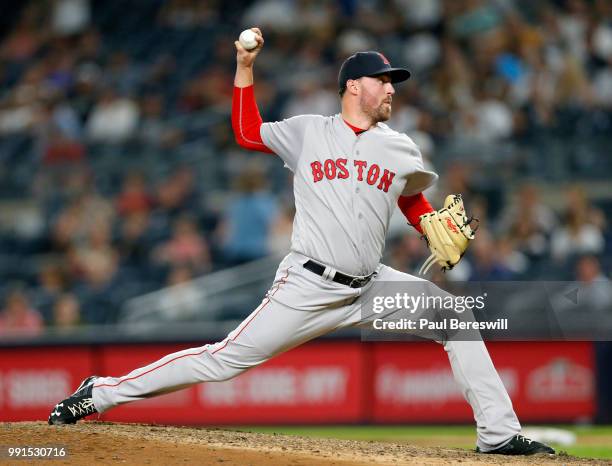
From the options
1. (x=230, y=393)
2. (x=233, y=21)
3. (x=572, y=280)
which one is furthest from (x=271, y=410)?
(x=233, y=21)

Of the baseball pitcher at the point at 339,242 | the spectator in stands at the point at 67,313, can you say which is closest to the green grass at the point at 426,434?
the spectator in stands at the point at 67,313

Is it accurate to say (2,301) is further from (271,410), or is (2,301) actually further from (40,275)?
(271,410)

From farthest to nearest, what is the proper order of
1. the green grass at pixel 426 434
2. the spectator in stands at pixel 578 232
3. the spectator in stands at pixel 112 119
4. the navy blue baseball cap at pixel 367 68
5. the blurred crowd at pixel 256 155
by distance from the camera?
the spectator in stands at pixel 112 119 → the blurred crowd at pixel 256 155 → the spectator in stands at pixel 578 232 → the green grass at pixel 426 434 → the navy blue baseball cap at pixel 367 68

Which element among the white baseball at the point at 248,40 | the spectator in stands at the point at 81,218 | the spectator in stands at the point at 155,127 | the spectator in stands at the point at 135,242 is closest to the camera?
the white baseball at the point at 248,40

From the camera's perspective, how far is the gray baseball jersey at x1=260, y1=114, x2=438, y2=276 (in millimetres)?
5840

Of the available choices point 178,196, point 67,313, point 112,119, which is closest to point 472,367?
point 67,313

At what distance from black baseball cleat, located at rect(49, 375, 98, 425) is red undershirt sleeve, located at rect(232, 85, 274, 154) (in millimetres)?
1444

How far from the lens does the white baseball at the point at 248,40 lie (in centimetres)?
582

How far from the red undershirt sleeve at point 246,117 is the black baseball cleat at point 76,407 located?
1.44 meters

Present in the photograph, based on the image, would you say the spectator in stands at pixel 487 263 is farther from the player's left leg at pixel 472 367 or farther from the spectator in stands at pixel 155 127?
the player's left leg at pixel 472 367

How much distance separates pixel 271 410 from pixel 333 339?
80cm

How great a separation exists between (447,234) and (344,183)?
56 centimetres

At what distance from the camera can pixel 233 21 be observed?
14859 millimetres

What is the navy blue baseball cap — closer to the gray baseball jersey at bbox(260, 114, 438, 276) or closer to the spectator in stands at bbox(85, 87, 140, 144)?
the gray baseball jersey at bbox(260, 114, 438, 276)
